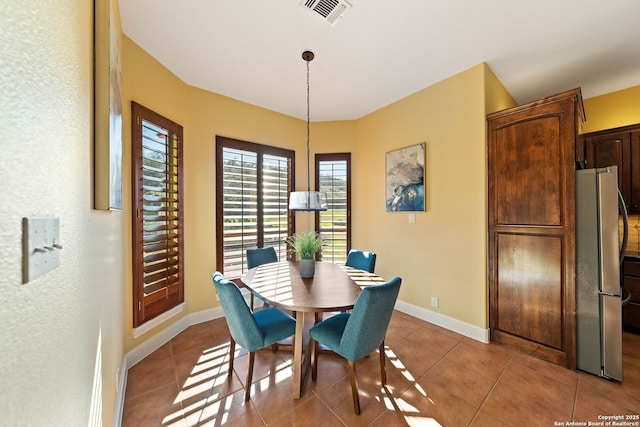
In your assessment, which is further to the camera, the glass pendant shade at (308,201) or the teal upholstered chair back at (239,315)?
the glass pendant shade at (308,201)

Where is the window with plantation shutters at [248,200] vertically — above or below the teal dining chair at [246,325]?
above

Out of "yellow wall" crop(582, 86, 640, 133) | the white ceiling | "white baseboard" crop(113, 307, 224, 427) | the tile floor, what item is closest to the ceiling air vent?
the white ceiling

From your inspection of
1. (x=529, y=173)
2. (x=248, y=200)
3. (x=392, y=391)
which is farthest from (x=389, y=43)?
(x=392, y=391)

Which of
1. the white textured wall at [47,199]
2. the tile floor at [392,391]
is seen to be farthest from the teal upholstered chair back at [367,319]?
the white textured wall at [47,199]

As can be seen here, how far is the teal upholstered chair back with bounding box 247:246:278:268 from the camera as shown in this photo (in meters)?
2.87

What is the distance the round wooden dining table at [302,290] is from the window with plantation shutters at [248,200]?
0.85 meters

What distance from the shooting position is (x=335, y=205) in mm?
3980

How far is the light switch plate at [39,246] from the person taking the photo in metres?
0.44

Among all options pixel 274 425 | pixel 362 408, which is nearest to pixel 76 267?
pixel 274 425

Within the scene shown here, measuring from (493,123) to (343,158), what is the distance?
2076mm

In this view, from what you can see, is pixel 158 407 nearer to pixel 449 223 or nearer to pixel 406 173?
pixel 449 223

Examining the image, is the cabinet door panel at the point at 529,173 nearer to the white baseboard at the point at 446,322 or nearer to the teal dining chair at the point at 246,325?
the white baseboard at the point at 446,322

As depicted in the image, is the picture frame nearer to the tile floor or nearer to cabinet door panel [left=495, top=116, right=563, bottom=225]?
the tile floor

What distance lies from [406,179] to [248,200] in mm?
2236
